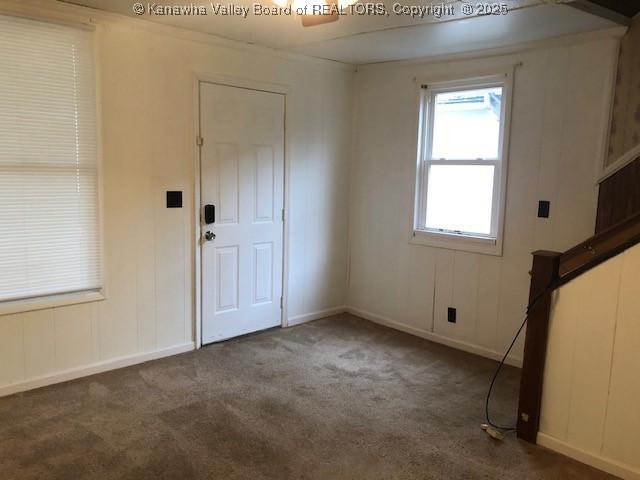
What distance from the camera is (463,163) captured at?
4059 millimetres

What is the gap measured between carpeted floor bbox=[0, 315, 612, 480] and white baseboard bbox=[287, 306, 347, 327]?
645 millimetres

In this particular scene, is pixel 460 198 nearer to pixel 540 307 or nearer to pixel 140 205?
pixel 540 307

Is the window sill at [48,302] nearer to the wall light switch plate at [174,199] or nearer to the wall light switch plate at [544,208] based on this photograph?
the wall light switch plate at [174,199]

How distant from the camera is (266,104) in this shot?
4.16 metres

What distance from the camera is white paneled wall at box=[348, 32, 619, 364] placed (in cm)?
338

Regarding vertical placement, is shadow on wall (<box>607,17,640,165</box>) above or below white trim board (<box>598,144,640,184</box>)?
above

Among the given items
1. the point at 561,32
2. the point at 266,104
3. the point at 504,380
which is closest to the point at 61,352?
the point at 266,104

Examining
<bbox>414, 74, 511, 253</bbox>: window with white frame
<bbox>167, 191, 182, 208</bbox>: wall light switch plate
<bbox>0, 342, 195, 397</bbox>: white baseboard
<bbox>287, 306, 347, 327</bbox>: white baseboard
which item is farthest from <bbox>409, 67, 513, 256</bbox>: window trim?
<bbox>0, 342, 195, 397</bbox>: white baseboard

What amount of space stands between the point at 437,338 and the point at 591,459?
6.00ft

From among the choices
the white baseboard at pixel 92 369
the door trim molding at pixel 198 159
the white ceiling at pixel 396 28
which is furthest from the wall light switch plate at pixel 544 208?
the white baseboard at pixel 92 369

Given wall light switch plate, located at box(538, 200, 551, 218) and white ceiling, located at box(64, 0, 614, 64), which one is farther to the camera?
wall light switch plate, located at box(538, 200, 551, 218)

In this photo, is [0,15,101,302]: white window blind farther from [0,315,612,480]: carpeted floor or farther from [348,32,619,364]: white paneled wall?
[348,32,619,364]: white paneled wall

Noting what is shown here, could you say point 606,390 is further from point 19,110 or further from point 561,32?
point 19,110

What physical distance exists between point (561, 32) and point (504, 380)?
7.79ft
